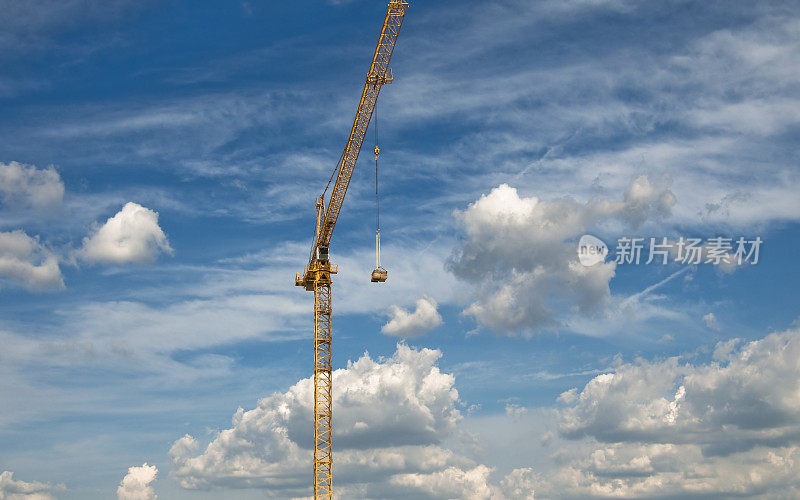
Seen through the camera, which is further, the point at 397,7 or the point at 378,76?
the point at 378,76

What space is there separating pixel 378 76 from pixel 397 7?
56.0 feet

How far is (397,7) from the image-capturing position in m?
186

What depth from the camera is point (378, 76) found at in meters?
199
